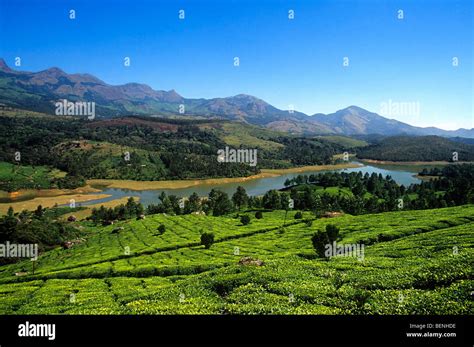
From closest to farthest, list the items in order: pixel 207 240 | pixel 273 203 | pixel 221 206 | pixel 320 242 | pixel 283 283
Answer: pixel 283 283 < pixel 320 242 < pixel 207 240 < pixel 221 206 < pixel 273 203

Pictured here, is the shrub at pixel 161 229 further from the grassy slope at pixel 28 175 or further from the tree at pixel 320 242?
the grassy slope at pixel 28 175

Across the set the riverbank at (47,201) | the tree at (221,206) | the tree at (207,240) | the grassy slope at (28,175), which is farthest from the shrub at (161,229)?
the grassy slope at (28,175)

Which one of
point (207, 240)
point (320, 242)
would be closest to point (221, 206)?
point (207, 240)

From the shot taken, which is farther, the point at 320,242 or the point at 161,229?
the point at 161,229

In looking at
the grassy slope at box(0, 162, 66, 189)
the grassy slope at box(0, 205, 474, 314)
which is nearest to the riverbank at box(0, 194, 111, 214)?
the grassy slope at box(0, 162, 66, 189)

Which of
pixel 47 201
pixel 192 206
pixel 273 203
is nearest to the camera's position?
pixel 192 206

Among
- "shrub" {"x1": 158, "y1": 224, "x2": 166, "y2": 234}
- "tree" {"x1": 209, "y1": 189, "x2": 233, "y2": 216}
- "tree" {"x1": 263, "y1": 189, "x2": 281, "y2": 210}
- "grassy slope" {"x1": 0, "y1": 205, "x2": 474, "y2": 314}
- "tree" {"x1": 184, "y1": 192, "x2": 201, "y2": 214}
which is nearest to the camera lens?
"grassy slope" {"x1": 0, "y1": 205, "x2": 474, "y2": 314}

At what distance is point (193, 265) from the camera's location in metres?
41.1

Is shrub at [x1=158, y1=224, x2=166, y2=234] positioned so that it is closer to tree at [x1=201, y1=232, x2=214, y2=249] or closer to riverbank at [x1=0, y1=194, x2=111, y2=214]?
tree at [x1=201, y1=232, x2=214, y2=249]

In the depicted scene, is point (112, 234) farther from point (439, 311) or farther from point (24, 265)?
point (439, 311)

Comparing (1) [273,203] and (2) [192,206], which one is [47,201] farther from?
(1) [273,203]
